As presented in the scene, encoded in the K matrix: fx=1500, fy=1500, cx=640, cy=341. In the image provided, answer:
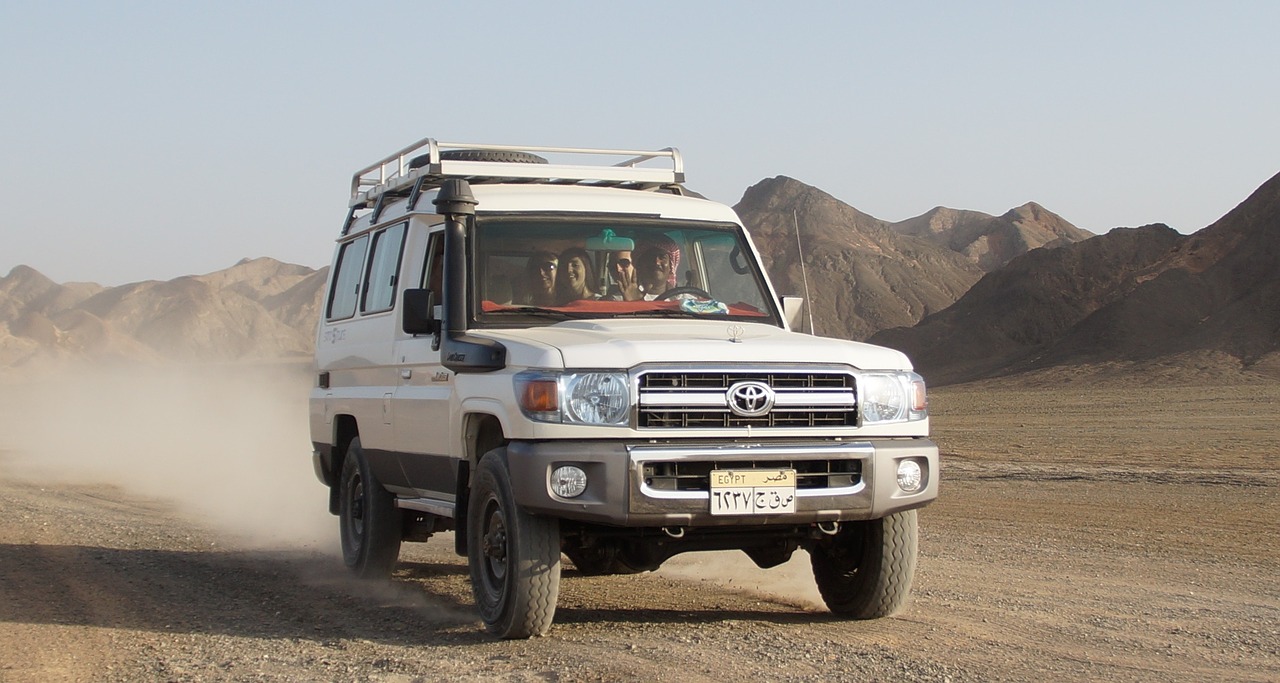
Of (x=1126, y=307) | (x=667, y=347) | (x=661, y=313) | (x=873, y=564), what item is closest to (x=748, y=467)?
(x=667, y=347)

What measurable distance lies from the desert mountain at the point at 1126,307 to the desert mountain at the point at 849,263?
44.0 ft

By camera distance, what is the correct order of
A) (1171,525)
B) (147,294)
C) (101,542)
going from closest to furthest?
(101,542)
(1171,525)
(147,294)

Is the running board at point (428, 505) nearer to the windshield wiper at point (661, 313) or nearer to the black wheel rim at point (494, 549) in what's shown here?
the black wheel rim at point (494, 549)

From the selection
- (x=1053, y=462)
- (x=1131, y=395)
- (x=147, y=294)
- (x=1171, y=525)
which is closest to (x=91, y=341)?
(x=147, y=294)

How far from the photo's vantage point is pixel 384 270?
9586mm

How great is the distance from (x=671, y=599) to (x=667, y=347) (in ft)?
7.69

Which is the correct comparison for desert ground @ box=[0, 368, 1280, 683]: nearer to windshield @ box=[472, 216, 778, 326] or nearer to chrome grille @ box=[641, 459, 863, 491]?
chrome grille @ box=[641, 459, 863, 491]

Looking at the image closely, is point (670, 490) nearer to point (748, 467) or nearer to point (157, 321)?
point (748, 467)

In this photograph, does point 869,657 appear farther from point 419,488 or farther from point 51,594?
point 51,594

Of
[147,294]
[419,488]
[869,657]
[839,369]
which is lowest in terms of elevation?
[869,657]

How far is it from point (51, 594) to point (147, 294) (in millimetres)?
127468

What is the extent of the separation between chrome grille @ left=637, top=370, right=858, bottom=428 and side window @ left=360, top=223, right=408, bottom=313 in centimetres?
272

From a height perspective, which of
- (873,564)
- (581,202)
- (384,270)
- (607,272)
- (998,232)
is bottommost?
(873,564)

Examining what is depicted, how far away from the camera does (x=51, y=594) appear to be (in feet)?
30.6
